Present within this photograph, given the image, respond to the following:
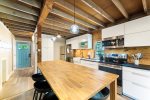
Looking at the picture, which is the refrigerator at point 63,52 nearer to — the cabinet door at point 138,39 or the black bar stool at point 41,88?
the cabinet door at point 138,39

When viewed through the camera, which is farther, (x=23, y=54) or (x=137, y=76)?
(x=23, y=54)


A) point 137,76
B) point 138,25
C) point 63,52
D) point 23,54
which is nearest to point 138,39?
point 138,25

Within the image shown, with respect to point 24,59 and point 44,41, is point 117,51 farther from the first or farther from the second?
point 24,59

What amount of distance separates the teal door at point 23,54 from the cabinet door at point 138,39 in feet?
25.5

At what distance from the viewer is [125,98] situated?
3018 millimetres

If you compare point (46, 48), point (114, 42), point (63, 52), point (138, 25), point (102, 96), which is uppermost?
point (138, 25)

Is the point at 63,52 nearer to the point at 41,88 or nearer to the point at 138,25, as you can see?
the point at 138,25

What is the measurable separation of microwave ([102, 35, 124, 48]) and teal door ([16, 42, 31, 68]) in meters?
6.80

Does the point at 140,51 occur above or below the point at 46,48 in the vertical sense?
below

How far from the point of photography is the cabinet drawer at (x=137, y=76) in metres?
2.56

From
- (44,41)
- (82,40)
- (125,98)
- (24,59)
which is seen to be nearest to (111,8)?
(125,98)

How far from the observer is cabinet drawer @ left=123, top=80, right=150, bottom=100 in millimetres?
2600

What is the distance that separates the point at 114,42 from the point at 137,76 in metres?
1.57

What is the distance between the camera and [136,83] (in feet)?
9.25
